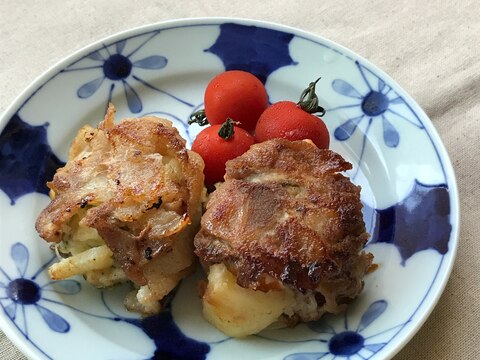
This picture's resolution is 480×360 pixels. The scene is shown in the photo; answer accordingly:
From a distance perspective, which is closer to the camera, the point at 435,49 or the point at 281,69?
the point at 281,69

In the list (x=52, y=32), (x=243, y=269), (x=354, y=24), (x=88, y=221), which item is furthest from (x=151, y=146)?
(x=354, y=24)

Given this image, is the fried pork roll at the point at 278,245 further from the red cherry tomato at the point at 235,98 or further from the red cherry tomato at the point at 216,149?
the red cherry tomato at the point at 235,98

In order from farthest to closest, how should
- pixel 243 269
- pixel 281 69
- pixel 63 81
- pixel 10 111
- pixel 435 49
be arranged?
pixel 435 49 → pixel 281 69 → pixel 63 81 → pixel 10 111 → pixel 243 269

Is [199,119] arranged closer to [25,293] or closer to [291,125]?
[291,125]

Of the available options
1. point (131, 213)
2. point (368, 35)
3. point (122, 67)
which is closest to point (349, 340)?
point (131, 213)

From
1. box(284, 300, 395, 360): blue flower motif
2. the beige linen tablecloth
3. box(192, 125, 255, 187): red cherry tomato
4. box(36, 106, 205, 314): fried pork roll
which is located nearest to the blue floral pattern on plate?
box(284, 300, 395, 360): blue flower motif

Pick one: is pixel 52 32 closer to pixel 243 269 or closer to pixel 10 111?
pixel 10 111

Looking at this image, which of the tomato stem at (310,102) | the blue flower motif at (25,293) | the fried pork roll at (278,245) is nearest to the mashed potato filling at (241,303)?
the fried pork roll at (278,245)
